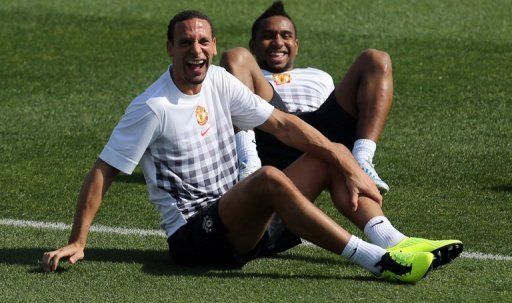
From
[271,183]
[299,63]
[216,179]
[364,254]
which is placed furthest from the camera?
[299,63]

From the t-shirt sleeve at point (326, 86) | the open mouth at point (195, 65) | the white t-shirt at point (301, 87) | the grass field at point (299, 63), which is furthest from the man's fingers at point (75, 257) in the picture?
the t-shirt sleeve at point (326, 86)

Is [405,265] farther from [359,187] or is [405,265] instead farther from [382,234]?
[359,187]

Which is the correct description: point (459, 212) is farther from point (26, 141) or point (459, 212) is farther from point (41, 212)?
point (26, 141)

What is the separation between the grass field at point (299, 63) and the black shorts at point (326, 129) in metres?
0.61

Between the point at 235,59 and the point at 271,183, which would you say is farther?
the point at 235,59

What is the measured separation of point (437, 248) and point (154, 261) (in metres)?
1.72

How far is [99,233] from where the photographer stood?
8961 mm

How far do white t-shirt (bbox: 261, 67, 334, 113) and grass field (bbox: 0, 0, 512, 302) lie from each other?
750 millimetres

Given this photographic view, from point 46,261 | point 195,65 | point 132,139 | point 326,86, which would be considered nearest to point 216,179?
point 132,139

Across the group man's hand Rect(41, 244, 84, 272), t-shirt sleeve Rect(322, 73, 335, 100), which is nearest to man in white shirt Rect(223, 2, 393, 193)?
t-shirt sleeve Rect(322, 73, 335, 100)

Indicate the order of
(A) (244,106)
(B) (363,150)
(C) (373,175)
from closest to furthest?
(A) (244,106) → (C) (373,175) → (B) (363,150)

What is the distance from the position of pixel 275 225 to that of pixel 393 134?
4.50 metres

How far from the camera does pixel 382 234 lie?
25.2ft

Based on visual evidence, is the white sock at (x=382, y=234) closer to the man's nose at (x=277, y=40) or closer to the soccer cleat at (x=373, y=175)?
the soccer cleat at (x=373, y=175)
